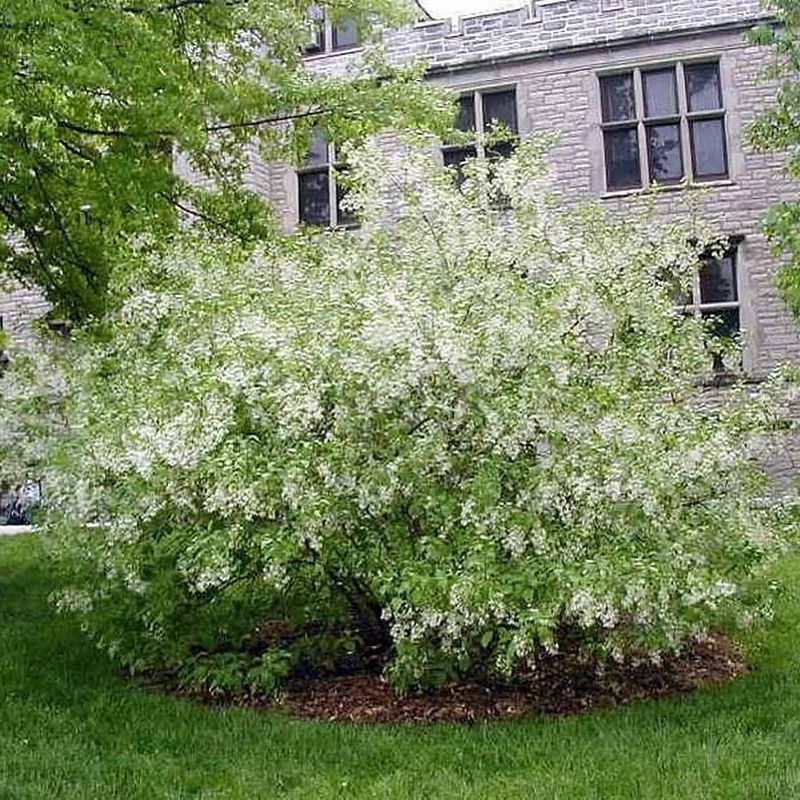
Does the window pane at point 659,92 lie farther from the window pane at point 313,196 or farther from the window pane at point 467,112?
the window pane at point 313,196

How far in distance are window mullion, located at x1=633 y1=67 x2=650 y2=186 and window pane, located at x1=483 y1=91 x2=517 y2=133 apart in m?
1.91

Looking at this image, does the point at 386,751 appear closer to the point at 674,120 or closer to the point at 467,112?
the point at 674,120

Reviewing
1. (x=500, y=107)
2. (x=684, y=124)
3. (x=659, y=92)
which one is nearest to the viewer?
(x=684, y=124)

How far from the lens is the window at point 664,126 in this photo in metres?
15.5

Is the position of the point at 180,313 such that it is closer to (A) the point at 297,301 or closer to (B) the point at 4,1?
(A) the point at 297,301

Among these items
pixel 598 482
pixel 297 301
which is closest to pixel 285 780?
pixel 598 482

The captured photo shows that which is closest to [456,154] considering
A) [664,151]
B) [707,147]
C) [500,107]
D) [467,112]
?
[467,112]

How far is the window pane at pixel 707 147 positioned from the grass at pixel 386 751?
35.8 ft

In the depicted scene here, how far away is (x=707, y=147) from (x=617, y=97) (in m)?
1.62

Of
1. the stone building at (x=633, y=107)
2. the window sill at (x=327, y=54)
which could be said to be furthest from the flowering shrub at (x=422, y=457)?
the window sill at (x=327, y=54)

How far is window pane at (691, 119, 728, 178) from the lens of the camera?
15.5 metres

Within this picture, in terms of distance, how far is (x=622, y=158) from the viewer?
15805 millimetres

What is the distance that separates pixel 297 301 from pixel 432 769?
2.69 metres

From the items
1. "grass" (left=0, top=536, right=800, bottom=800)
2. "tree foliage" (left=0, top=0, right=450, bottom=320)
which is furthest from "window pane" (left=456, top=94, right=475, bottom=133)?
"grass" (left=0, top=536, right=800, bottom=800)
